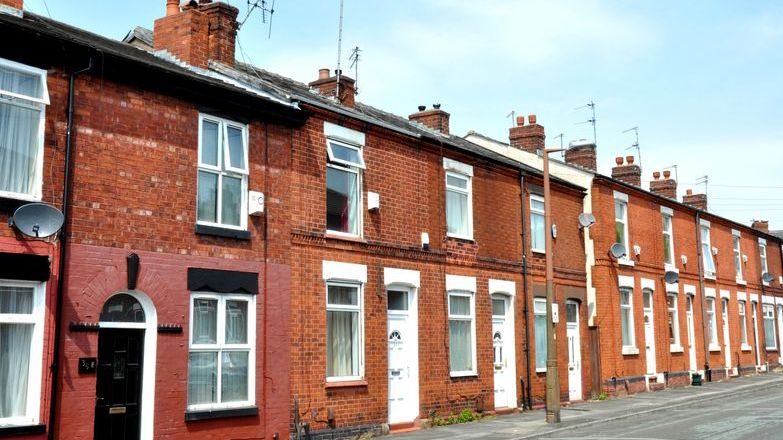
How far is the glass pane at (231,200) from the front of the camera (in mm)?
13945

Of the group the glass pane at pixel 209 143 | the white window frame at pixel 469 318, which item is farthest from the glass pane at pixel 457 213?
the glass pane at pixel 209 143

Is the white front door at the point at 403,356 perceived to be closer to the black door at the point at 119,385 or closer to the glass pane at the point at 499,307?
the glass pane at the point at 499,307

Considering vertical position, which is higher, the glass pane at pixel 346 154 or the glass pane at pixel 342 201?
the glass pane at pixel 346 154

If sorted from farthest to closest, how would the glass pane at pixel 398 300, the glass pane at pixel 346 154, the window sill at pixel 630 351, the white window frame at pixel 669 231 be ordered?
the white window frame at pixel 669 231 < the window sill at pixel 630 351 < the glass pane at pixel 398 300 < the glass pane at pixel 346 154

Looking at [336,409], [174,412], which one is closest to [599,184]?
[336,409]

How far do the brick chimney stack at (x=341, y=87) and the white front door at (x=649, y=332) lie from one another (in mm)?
13781

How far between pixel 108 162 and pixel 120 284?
183cm

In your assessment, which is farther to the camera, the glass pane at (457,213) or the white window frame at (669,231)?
the white window frame at (669,231)

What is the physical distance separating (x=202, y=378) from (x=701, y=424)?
409 inches

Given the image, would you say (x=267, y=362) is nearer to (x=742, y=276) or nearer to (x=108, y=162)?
(x=108, y=162)

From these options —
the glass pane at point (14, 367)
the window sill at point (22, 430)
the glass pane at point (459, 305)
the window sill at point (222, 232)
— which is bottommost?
the window sill at point (22, 430)

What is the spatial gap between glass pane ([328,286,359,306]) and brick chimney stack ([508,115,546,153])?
12427 millimetres

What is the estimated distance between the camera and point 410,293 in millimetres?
17938

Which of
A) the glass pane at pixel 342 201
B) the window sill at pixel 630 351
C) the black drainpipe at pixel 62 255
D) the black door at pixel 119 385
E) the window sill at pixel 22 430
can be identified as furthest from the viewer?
the window sill at pixel 630 351
